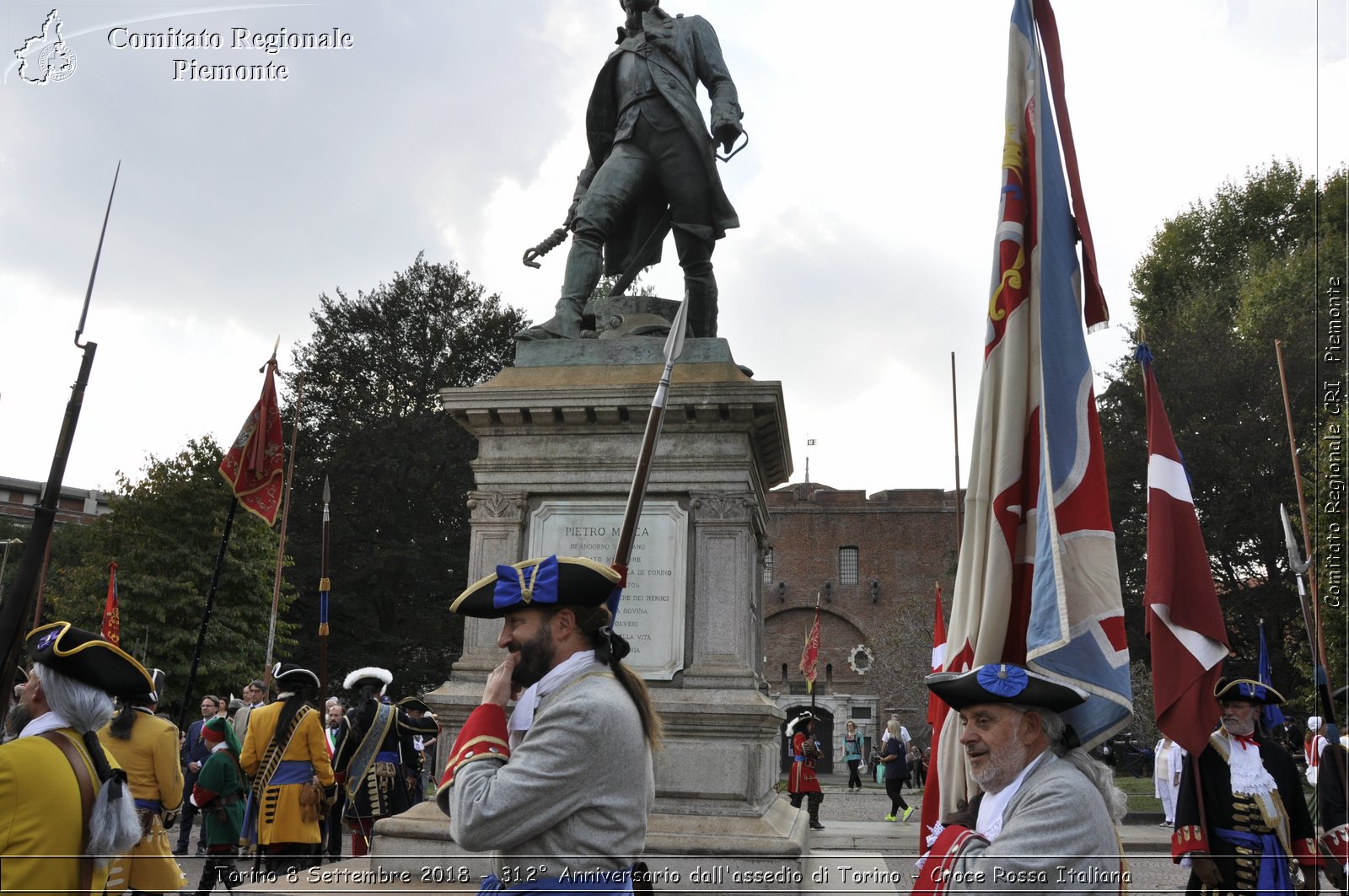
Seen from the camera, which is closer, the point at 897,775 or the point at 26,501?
the point at 897,775

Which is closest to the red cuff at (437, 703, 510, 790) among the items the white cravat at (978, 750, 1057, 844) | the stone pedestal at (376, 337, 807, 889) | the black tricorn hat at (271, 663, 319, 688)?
the white cravat at (978, 750, 1057, 844)

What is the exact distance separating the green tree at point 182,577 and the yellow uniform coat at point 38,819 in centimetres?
2771

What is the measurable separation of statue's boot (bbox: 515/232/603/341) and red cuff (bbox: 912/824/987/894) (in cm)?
565

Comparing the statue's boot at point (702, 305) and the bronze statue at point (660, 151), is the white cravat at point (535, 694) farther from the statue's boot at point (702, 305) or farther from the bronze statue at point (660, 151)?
the statue's boot at point (702, 305)

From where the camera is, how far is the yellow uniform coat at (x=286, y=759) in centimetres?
877

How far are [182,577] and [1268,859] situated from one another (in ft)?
96.9

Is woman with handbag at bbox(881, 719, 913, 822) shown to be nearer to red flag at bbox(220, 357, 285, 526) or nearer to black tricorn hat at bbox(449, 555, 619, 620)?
red flag at bbox(220, 357, 285, 526)

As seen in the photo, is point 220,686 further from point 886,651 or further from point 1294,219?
point 1294,219

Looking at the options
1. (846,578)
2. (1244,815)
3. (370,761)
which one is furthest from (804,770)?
(846,578)

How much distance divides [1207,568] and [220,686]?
30.1 metres

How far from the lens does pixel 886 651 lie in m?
51.9

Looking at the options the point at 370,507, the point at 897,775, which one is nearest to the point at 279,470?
the point at 897,775

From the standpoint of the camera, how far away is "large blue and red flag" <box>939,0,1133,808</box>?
3771mm

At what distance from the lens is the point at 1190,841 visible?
20.4ft
